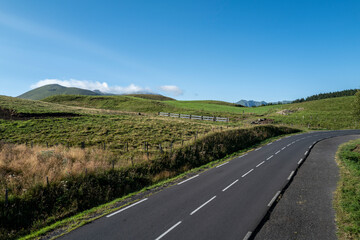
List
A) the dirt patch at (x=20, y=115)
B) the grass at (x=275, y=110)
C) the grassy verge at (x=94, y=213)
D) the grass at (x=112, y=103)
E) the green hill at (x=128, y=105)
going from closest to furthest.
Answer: the grassy verge at (x=94, y=213)
the dirt patch at (x=20, y=115)
the grass at (x=275, y=110)
the green hill at (x=128, y=105)
the grass at (x=112, y=103)

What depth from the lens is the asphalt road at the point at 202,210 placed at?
26.7ft

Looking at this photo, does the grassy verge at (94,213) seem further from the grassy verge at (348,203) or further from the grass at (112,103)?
the grass at (112,103)

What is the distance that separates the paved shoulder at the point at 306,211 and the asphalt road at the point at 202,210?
574 millimetres

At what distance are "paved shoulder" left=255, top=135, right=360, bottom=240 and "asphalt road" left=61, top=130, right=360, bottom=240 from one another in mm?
574

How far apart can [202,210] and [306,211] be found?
506 cm

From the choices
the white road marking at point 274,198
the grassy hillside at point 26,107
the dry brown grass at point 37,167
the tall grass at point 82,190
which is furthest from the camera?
the grassy hillside at point 26,107

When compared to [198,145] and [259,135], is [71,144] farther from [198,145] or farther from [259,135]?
[259,135]

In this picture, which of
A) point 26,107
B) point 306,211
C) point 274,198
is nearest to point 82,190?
point 274,198

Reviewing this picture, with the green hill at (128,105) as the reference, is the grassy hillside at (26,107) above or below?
below

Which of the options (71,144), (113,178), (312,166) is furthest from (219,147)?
(71,144)

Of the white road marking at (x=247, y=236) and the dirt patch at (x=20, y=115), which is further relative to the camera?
the dirt patch at (x=20, y=115)

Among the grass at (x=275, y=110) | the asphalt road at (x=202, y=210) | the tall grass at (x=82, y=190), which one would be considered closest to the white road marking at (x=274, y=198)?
the asphalt road at (x=202, y=210)

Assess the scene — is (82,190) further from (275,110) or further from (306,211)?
(275,110)

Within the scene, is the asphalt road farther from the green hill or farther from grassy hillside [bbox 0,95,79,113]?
the green hill
